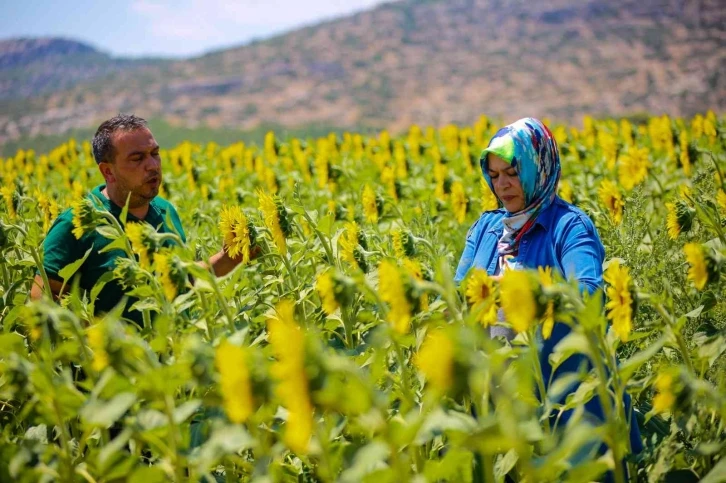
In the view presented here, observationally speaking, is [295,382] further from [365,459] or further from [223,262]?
[223,262]

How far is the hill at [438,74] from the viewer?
58.1m

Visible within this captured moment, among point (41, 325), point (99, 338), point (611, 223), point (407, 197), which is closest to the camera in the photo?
point (99, 338)

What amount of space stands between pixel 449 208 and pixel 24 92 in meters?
113

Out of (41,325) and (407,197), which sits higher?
(41,325)

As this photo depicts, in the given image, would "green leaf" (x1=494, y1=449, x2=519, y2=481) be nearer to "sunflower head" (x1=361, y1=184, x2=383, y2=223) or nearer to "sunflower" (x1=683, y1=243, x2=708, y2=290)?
"sunflower" (x1=683, y1=243, x2=708, y2=290)

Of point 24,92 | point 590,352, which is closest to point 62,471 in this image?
point 590,352

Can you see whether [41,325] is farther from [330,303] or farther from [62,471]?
[330,303]

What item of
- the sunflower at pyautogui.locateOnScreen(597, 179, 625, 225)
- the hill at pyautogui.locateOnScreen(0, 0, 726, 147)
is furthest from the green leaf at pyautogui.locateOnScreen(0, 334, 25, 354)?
the hill at pyautogui.locateOnScreen(0, 0, 726, 147)

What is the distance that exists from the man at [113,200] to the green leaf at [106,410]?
1488mm

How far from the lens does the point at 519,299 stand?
1441 millimetres

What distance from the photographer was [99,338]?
142 cm

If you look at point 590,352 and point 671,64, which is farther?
point 671,64

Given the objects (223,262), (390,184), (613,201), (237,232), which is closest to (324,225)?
(237,232)

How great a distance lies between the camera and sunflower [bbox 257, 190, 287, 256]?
2.37 m
